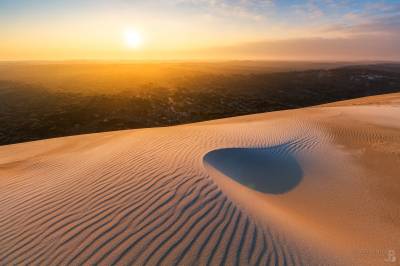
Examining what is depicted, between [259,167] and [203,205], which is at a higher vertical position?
[203,205]

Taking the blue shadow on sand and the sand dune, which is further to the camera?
the blue shadow on sand

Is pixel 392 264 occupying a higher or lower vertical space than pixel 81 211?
lower

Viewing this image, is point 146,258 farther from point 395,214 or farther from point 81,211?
point 395,214

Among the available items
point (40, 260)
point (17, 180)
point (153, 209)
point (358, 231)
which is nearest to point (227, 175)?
point (153, 209)


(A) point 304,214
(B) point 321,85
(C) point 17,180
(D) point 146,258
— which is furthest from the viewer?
(B) point 321,85

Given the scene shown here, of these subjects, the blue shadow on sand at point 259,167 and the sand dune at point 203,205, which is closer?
the sand dune at point 203,205
